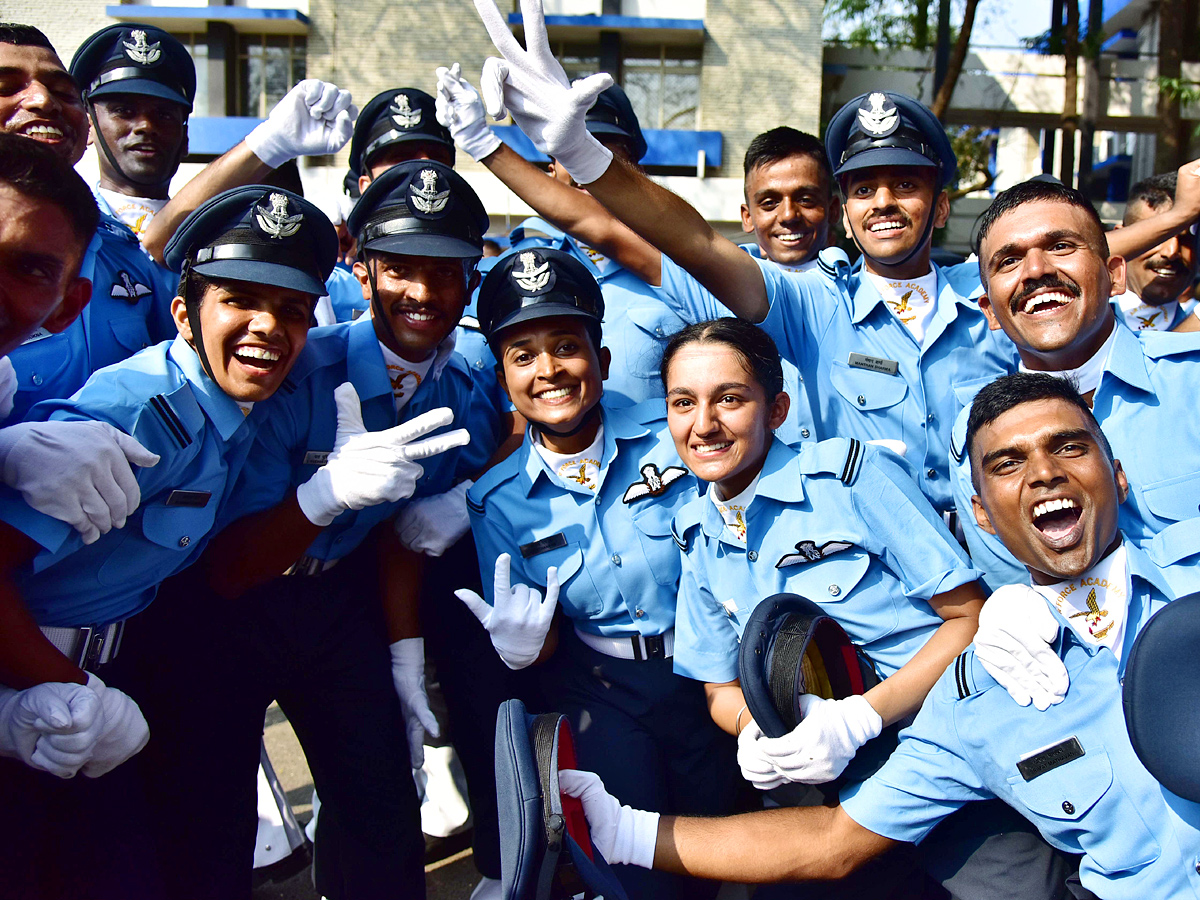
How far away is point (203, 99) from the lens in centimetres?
1559

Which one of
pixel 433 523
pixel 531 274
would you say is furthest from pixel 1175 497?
pixel 433 523

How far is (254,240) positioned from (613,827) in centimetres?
178

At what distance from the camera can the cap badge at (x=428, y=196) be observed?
9.39 ft

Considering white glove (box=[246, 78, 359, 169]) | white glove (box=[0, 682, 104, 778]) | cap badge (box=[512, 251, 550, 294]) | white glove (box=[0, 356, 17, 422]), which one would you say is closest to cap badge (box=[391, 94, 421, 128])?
white glove (box=[246, 78, 359, 169])

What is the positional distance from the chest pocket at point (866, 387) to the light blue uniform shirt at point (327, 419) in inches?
51.5

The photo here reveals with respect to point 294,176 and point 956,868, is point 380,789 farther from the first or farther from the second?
point 294,176

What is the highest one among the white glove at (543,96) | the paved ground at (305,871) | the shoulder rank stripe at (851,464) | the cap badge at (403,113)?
the cap badge at (403,113)

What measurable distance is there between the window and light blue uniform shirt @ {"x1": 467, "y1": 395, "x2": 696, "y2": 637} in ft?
49.4

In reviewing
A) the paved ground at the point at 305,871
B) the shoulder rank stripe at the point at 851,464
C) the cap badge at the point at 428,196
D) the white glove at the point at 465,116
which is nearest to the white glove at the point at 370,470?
the cap badge at the point at 428,196

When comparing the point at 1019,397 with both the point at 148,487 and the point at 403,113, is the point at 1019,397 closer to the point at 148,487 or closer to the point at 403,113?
the point at 148,487

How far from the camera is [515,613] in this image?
267 cm

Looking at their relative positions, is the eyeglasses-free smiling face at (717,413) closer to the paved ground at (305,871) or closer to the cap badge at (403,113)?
the cap badge at (403,113)

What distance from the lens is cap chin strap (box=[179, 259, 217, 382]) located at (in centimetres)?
244

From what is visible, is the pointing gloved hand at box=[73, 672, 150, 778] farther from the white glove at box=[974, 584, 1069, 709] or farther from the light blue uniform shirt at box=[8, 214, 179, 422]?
the white glove at box=[974, 584, 1069, 709]
